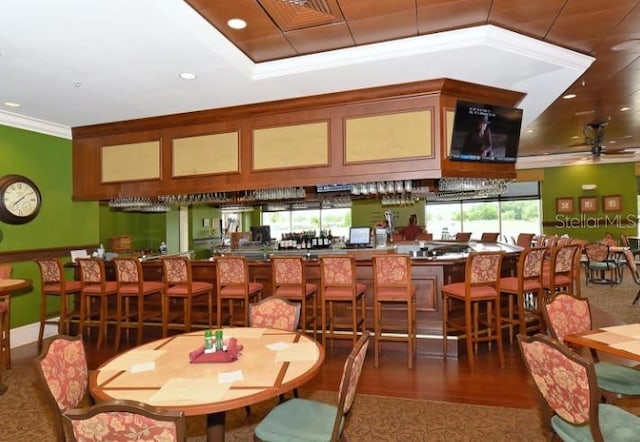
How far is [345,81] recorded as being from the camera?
4215 millimetres

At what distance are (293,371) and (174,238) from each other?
9.25 m

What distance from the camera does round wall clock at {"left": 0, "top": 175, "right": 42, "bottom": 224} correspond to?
201 inches

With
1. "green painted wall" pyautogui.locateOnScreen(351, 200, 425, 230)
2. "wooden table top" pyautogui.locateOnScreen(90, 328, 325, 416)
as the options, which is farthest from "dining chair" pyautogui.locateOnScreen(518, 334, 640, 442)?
"green painted wall" pyautogui.locateOnScreen(351, 200, 425, 230)

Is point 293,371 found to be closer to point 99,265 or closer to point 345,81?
point 345,81

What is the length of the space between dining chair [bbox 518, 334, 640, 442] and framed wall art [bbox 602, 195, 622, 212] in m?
11.9

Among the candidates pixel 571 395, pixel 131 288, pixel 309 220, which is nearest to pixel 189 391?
pixel 571 395

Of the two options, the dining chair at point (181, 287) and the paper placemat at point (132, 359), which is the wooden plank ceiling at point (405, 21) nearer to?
the paper placemat at point (132, 359)

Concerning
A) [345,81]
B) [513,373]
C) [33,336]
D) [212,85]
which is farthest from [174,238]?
[513,373]

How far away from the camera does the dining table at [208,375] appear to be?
1.78m

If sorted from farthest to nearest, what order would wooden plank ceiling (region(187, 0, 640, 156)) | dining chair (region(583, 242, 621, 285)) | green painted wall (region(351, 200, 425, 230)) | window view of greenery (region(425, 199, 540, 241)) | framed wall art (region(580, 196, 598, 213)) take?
1. green painted wall (region(351, 200, 425, 230))
2. window view of greenery (region(425, 199, 540, 241))
3. framed wall art (region(580, 196, 598, 213))
4. dining chair (region(583, 242, 621, 285))
5. wooden plank ceiling (region(187, 0, 640, 156))

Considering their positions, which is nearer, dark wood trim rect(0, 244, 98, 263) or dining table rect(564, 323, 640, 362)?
dining table rect(564, 323, 640, 362)

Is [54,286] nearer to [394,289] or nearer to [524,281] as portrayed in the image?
[394,289]

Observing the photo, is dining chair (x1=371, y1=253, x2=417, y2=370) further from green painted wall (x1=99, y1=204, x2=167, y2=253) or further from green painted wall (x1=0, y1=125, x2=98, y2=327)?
green painted wall (x1=99, y1=204, x2=167, y2=253)

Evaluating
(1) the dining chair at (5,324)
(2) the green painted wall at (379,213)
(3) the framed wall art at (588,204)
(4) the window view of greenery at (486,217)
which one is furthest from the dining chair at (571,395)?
(3) the framed wall art at (588,204)
